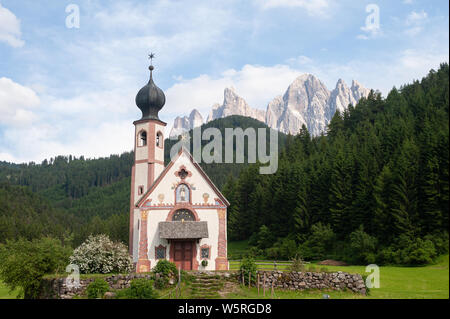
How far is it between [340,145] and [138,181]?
→ 40488 mm

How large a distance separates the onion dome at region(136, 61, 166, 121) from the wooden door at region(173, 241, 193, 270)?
13059 millimetres

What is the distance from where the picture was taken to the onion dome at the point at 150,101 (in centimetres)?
4100

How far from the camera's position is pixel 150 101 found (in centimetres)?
4094

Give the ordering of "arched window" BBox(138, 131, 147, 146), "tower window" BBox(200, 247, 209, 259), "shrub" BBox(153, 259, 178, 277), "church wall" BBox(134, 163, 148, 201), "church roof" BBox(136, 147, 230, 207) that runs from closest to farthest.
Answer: "shrub" BBox(153, 259, 178, 277)
"tower window" BBox(200, 247, 209, 259)
"church roof" BBox(136, 147, 230, 207)
"church wall" BBox(134, 163, 148, 201)
"arched window" BBox(138, 131, 147, 146)

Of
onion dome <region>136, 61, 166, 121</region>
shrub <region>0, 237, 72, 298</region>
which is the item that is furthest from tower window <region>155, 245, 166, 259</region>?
onion dome <region>136, 61, 166, 121</region>

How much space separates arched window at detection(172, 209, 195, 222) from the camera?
35.0 meters

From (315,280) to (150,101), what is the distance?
23.6 metres

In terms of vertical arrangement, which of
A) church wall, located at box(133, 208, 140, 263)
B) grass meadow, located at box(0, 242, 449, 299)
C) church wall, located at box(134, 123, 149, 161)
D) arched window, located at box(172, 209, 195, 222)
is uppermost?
church wall, located at box(134, 123, 149, 161)

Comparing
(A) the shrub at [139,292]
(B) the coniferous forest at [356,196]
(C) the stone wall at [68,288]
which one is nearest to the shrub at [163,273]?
(C) the stone wall at [68,288]

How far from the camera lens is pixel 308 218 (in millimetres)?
60094

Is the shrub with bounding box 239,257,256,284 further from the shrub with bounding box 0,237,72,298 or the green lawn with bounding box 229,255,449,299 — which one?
the shrub with bounding box 0,237,72,298
